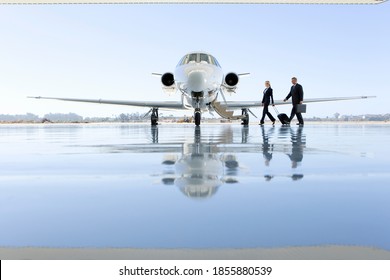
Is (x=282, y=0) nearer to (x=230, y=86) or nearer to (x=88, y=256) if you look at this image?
(x=230, y=86)

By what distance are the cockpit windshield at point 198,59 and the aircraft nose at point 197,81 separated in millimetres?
1660

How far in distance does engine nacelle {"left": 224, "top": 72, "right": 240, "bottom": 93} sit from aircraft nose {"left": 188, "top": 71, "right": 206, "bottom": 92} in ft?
17.1

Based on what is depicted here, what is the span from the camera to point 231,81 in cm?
2252

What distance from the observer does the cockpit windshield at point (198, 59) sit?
754 inches

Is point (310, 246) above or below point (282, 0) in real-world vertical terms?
below

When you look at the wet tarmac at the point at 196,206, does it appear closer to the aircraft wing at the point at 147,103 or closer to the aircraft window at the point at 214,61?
the aircraft window at the point at 214,61

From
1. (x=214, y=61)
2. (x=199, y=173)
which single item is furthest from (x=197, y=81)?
(x=199, y=173)

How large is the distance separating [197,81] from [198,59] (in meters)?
2.32

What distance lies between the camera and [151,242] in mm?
1859

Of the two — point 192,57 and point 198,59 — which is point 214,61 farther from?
point 192,57
